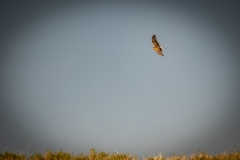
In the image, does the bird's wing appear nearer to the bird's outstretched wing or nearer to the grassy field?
the bird's outstretched wing

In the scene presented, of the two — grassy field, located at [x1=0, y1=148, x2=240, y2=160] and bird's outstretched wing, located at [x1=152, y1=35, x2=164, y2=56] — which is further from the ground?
bird's outstretched wing, located at [x1=152, y1=35, x2=164, y2=56]

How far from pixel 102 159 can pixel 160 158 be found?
2805 mm

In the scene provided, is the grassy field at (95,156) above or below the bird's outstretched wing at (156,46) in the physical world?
below

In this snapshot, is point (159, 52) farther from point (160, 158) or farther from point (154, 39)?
point (160, 158)

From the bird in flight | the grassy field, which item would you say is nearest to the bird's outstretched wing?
the bird in flight

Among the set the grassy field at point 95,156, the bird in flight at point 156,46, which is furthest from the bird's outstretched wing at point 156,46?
the grassy field at point 95,156

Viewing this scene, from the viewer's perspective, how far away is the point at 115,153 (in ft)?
36.8

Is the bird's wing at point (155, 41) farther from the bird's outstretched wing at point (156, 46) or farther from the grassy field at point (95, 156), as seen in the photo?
the grassy field at point (95, 156)

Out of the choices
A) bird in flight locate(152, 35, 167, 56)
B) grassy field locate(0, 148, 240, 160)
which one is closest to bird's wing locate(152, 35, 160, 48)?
bird in flight locate(152, 35, 167, 56)

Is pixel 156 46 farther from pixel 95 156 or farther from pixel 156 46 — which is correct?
pixel 95 156

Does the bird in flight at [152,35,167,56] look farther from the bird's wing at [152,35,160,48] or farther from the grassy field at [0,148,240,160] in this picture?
the grassy field at [0,148,240,160]

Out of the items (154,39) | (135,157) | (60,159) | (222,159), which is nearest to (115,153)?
(135,157)

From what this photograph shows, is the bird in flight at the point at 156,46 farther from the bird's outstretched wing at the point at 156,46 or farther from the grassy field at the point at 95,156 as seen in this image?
the grassy field at the point at 95,156

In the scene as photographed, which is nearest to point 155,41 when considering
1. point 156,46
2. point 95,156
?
point 156,46
